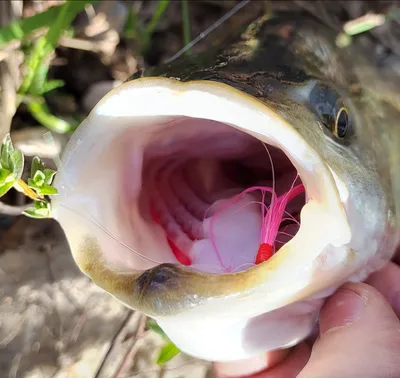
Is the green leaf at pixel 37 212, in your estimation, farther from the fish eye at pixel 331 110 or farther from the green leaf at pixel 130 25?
the green leaf at pixel 130 25

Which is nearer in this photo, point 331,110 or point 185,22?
point 331,110

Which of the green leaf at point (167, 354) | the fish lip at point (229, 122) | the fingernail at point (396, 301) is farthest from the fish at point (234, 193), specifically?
the green leaf at point (167, 354)

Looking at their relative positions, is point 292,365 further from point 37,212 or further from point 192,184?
point 37,212

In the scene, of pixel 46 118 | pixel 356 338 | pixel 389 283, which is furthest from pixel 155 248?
pixel 46 118

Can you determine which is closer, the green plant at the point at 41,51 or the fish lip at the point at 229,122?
the fish lip at the point at 229,122

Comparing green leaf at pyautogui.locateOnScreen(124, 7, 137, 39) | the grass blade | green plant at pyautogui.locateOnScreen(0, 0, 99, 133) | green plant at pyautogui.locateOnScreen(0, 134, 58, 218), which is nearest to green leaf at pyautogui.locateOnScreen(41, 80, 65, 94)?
green plant at pyautogui.locateOnScreen(0, 0, 99, 133)

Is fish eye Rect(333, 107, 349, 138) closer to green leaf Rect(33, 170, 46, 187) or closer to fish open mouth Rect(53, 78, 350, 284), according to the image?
fish open mouth Rect(53, 78, 350, 284)

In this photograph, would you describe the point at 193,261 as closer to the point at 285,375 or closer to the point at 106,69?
the point at 285,375
